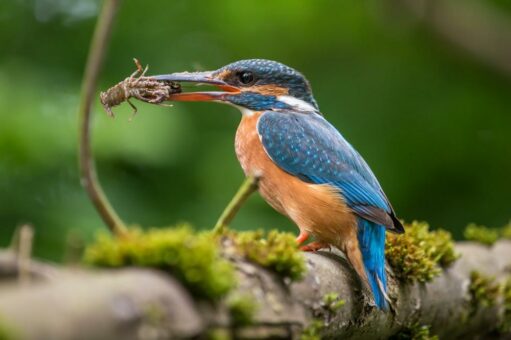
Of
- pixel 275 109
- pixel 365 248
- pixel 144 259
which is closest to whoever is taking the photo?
pixel 144 259

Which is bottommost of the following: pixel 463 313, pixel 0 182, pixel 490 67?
pixel 463 313

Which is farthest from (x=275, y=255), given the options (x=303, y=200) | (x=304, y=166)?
(x=304, y=166)

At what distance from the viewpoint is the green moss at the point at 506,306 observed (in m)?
3.92

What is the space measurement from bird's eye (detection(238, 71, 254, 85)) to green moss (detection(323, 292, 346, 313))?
1.99 metres

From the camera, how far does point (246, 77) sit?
438 cm

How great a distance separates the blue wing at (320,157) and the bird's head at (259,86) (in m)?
0.13

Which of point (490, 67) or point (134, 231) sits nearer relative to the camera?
point (134, 231)

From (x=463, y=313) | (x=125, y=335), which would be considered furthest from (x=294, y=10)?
(x=125, y=335)

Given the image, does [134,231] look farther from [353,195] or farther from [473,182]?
[473,182]

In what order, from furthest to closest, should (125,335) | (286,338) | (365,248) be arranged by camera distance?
1. (365,248)
2. (286,338)
3. (125,335)

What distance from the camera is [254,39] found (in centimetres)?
652

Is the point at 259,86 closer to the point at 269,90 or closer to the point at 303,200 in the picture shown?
the point at 269,90

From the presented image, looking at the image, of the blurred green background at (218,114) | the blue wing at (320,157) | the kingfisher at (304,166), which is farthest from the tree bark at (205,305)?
the blurred green background at (218,114)

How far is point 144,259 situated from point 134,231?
0.13m
